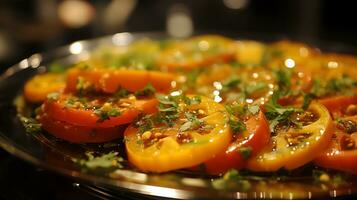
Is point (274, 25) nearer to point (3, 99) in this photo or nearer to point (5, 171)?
point (3, 99)

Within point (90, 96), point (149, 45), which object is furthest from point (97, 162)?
point (149, 45)

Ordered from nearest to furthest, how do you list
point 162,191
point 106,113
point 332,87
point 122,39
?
Answer: point 162,191 < point 106,113 < point 332,87 < point 122,39

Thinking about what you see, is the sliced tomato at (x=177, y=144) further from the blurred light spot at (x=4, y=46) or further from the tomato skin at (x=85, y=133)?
the blurred light spot at (x=4, y=46)

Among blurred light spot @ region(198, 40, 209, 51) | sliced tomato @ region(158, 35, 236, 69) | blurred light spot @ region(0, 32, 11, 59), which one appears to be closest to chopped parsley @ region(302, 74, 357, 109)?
sliced tomato @ region(158, 35, 236, 69)

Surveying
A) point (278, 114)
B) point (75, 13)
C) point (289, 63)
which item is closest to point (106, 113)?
point (278, 114)

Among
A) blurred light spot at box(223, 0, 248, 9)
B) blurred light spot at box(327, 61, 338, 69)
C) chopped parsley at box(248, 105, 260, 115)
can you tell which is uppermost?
blurred light spot at box(223, 0, 248, 9)

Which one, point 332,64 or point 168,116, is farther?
point 332,64

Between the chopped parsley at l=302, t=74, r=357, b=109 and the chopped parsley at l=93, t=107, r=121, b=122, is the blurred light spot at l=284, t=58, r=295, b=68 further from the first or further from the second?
the chopped parsley at l=93, t=107, r=121, b=122

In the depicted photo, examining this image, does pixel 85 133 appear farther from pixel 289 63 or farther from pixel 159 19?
pixel 159 19
